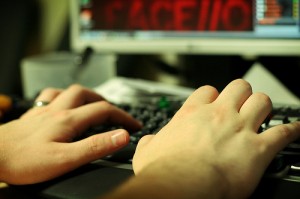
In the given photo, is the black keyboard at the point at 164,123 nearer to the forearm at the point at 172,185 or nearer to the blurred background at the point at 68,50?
the forearm at the point at 172,185

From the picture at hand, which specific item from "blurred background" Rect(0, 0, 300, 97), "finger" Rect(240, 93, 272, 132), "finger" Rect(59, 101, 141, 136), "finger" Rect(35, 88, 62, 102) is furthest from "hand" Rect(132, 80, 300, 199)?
"blurred background" Rect(0, 0, 300, 97)

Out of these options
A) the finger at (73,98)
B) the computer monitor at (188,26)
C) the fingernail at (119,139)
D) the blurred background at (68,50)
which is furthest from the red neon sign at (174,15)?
the fingernail at (119,139)

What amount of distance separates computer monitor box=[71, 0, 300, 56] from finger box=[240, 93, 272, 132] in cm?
28

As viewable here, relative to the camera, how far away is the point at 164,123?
0.54 meters

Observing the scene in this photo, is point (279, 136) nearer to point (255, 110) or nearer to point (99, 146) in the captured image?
point (255, 110)

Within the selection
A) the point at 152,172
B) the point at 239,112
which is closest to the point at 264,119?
the point at 239,112

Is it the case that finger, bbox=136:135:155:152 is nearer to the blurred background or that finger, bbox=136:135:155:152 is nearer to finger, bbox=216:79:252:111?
finger, bbox=216:79:252:111

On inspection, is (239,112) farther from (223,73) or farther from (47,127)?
(223,73)

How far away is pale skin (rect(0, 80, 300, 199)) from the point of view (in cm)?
35

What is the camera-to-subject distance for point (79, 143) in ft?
1.52

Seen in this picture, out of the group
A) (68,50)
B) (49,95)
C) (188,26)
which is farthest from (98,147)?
(68,50)

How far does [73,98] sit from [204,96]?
0.21 meters

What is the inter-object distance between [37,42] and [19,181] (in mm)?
839

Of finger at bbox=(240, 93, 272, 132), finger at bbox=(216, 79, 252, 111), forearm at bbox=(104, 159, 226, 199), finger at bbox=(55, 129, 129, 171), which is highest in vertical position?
finger at bbox=(216, 79, 252, 111)
